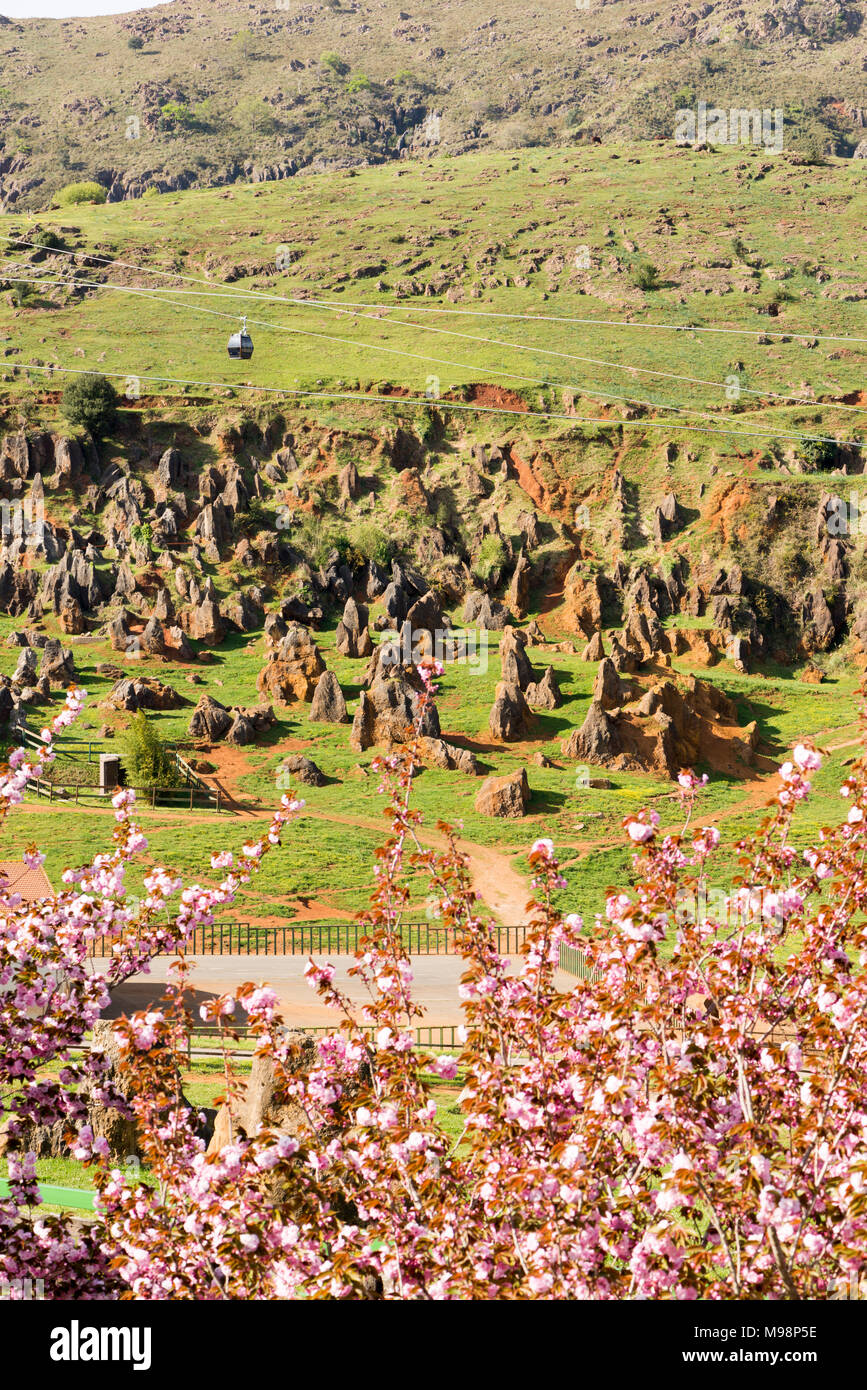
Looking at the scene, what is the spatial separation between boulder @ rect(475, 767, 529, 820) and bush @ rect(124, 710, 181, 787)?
9.25 meters

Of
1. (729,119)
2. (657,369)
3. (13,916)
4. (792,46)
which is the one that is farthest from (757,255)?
(792,46)

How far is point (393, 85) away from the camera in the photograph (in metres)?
169

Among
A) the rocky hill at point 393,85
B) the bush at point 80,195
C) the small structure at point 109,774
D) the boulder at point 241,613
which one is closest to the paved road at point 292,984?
the small structure at point 109,774

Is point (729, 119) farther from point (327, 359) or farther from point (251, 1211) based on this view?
point (251, 1211)

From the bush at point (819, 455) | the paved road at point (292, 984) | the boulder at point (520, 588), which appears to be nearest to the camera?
the paved road at point (292, 984)

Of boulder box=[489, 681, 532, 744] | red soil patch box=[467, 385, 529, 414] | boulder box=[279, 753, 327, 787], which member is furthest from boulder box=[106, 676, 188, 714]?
red soil patch box=[467, 385, 529, 414]

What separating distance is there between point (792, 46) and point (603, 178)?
299 ft

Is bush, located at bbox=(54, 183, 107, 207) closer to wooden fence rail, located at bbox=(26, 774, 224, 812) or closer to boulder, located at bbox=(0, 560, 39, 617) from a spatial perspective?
boulder, located at bbox=(0, 560, 39, 617)

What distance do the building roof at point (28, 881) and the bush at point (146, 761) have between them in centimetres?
631

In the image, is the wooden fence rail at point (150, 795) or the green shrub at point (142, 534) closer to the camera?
the wooden fence rail at point (150, 795)

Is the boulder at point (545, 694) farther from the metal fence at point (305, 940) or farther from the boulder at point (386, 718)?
the metal fence at point (305, 940)

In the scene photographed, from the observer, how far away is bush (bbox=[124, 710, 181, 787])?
32562 mm

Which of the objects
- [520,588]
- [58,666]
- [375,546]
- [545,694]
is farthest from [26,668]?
[520,588]

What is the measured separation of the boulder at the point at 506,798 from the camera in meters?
32.1
